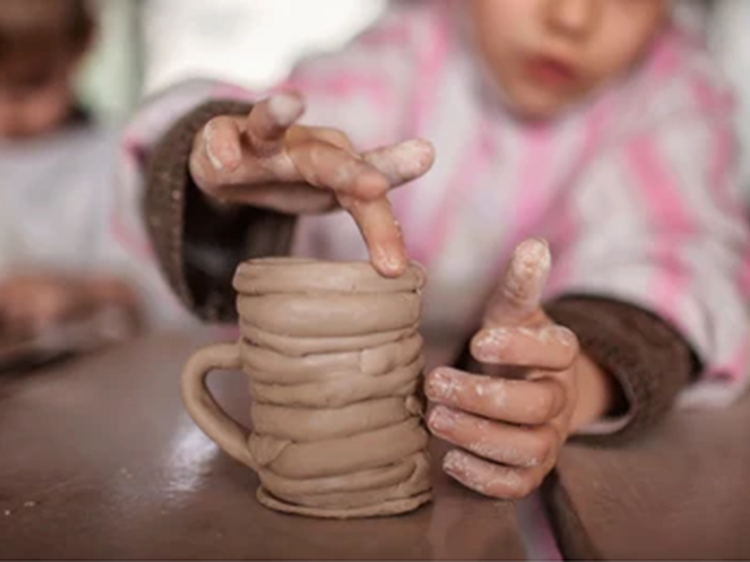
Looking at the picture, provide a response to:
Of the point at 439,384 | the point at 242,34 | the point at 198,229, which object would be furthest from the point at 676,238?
the point at 242,34

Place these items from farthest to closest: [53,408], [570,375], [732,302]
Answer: [732,302] → [53,408] → [570,375]

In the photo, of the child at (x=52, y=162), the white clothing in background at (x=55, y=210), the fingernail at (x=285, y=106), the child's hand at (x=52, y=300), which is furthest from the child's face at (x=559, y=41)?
the white clothing in background at (x=55, y=210)

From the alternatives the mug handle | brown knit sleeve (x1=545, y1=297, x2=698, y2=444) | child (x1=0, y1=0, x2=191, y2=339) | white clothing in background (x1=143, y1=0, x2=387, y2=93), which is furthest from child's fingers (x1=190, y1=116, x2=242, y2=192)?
white clothing in background (x1=143, y1=0, x2=387, y2=93)

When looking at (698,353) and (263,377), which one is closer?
(263,377)

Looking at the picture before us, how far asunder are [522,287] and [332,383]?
125mm

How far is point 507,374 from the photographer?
72 cm

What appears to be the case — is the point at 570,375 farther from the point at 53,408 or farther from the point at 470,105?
the point at 470,105

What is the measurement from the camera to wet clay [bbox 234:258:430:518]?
626 mm

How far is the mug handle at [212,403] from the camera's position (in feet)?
2.21

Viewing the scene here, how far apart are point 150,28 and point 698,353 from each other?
2.24 m

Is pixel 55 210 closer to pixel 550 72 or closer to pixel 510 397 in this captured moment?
pixel 550 72

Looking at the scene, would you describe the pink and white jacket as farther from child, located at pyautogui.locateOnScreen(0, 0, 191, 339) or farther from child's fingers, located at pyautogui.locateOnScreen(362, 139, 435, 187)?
child, located at pyautogui.locateOnScreen(0, 0, 191, 339)

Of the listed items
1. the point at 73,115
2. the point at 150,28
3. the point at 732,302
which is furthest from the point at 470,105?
the point at 150,28

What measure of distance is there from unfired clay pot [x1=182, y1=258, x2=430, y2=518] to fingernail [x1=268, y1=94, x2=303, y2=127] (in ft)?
0.27
